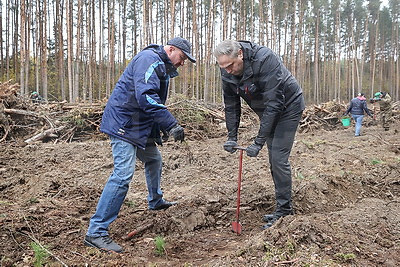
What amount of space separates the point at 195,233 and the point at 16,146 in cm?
615

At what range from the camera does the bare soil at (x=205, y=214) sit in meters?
2.69

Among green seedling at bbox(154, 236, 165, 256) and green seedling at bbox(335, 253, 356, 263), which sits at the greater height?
green seedling at bbox(335, 253, 356, 263)

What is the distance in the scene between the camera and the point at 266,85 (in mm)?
3311

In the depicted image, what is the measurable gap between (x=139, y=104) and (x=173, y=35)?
15508mm

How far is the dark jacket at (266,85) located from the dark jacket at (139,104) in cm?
82

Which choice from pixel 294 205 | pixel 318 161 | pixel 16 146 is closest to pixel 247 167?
pixel 318 161

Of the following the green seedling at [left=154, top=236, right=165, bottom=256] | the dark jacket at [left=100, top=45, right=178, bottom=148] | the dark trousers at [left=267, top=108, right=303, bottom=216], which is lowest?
the green seedling at [left=154, top=236, right=165, bottom=256]

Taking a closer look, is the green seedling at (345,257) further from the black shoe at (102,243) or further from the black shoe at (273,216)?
the black shoe at (102,243)

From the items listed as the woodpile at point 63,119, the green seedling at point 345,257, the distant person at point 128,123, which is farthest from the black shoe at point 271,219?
the woodpile at point 63,119

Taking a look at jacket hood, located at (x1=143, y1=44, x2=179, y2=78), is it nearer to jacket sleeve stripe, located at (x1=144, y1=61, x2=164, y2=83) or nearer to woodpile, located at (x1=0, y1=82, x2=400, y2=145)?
jacket sleeve stripe, located at (x1=144, y1=61, x2=164, y2=83)

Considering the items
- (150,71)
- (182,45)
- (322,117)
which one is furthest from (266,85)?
(322,117)

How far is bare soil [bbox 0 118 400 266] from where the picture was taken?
2.69m

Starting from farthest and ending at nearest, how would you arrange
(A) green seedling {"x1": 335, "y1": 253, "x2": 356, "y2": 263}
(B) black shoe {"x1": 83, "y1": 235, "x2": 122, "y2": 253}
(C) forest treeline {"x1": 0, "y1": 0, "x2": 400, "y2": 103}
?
(C) forest treeline {"x1": 0, "y1": 0, "x2": 400, "y2": 103}
(B) black shoe {"x1": 83, "y1": 235, "x2": 122, "y2": 253}
(A) green seedling {"x1": 335, "y1": 253, "x2": 356, "y2": 263}

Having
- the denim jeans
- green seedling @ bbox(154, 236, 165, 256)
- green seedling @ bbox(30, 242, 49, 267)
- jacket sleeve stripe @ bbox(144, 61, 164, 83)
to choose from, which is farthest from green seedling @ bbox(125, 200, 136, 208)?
jacket sleeve stripe @ bbox(144, 61, 164, 83)
